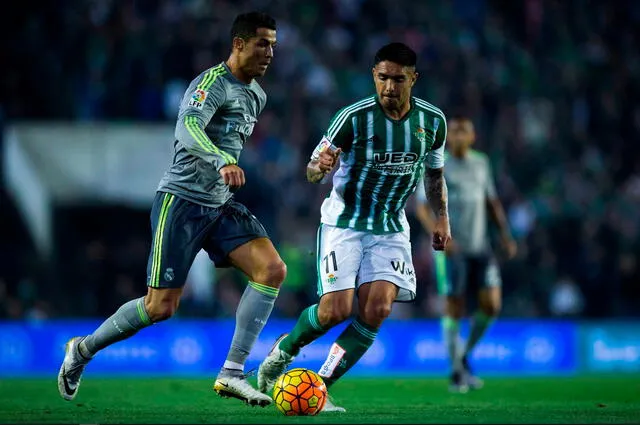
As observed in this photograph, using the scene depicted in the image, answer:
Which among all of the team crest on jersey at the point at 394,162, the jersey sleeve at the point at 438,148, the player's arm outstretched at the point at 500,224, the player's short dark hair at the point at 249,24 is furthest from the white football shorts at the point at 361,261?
the player's arm outstretched at the point at 500,224

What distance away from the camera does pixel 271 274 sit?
7.65 metres

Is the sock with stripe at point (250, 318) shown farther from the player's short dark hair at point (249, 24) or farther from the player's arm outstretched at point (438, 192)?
the player's short dark hair at point (249, 24)

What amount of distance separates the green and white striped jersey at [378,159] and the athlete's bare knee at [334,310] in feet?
1.78

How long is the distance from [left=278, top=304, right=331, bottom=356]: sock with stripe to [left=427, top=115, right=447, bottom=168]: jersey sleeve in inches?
51.4

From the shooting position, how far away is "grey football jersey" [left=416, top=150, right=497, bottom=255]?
11594 mm

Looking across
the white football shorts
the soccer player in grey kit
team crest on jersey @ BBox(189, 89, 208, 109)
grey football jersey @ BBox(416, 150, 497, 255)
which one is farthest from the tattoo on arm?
grey football jersey @ BBox(416, 150, 497, 255)

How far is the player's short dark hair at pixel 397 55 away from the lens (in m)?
7.51

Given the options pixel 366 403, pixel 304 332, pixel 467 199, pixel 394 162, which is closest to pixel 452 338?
pixel 467 199

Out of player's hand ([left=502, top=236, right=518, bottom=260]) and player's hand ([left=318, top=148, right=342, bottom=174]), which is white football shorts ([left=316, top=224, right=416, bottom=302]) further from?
player's hand ([left=502, top=236, right=518, bottom=260])

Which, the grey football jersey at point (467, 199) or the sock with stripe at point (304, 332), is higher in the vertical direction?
the grey football jersey at point (467, 199)

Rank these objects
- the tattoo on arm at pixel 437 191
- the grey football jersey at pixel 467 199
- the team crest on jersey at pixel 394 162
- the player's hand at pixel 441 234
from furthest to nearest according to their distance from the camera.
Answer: the grey football jersey at pixel 467 199
the tattoo on arm at pixel 437 191
the player's hand at pixel 441 234
the team crest on jersey at pixel 394 162

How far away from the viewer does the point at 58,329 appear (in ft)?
50.0

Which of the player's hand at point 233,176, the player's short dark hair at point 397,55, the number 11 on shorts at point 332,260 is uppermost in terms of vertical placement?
the player's short dark hair at point 397,55

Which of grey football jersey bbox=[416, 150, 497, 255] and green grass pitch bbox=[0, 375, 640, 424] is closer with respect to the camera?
green grass pitch bbox=[0, 375, 640, 424]
